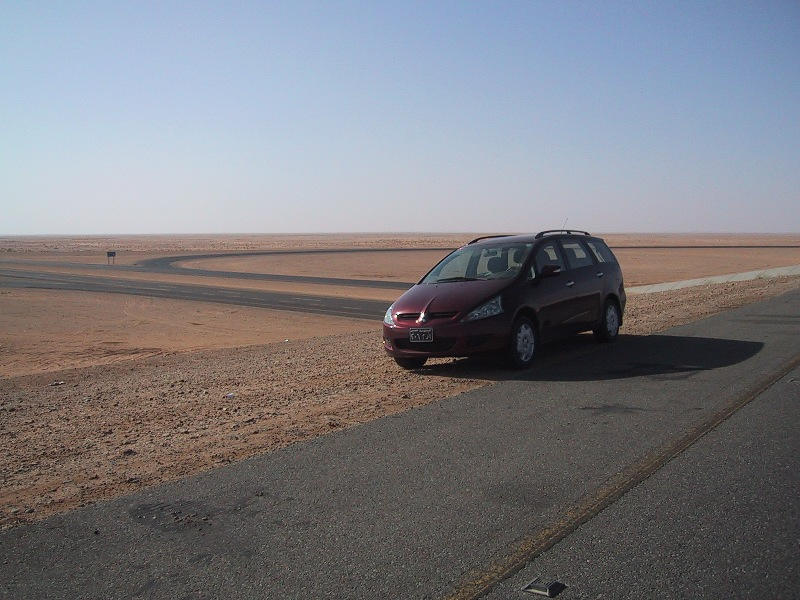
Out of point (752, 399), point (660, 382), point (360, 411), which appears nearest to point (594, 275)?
point (660, 382)

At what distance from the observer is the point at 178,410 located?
326 inches

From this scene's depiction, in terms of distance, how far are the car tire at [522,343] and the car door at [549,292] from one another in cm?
24

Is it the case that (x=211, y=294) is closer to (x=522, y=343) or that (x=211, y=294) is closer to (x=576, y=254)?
(x=576, y=254)

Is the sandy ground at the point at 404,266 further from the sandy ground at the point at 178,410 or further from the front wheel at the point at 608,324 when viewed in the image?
the sandy ground at the point at 178,410

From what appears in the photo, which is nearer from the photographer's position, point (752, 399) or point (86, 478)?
point (86, 478)

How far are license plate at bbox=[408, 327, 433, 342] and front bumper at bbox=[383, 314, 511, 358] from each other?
39mm

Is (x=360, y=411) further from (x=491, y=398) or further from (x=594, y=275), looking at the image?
(x=594, y=275)

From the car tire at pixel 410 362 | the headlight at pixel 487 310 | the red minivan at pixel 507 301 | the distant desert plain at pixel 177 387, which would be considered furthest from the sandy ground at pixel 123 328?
the headlight at pixel 487 310

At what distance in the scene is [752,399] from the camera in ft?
26.0

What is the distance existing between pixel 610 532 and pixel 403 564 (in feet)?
3.89

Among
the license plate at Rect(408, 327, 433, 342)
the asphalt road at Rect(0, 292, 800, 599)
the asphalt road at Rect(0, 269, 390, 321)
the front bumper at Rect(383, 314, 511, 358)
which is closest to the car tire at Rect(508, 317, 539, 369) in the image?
the front bumper at Rect(383, 314, 511, 358)

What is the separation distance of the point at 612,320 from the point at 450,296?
364 cm

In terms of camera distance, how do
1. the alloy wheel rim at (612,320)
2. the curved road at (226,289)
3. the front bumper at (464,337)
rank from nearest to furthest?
the front bumper at (464,337), the alloy wheel rim at (612,320), the curved road at (226,289)

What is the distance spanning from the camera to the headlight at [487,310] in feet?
32.2
